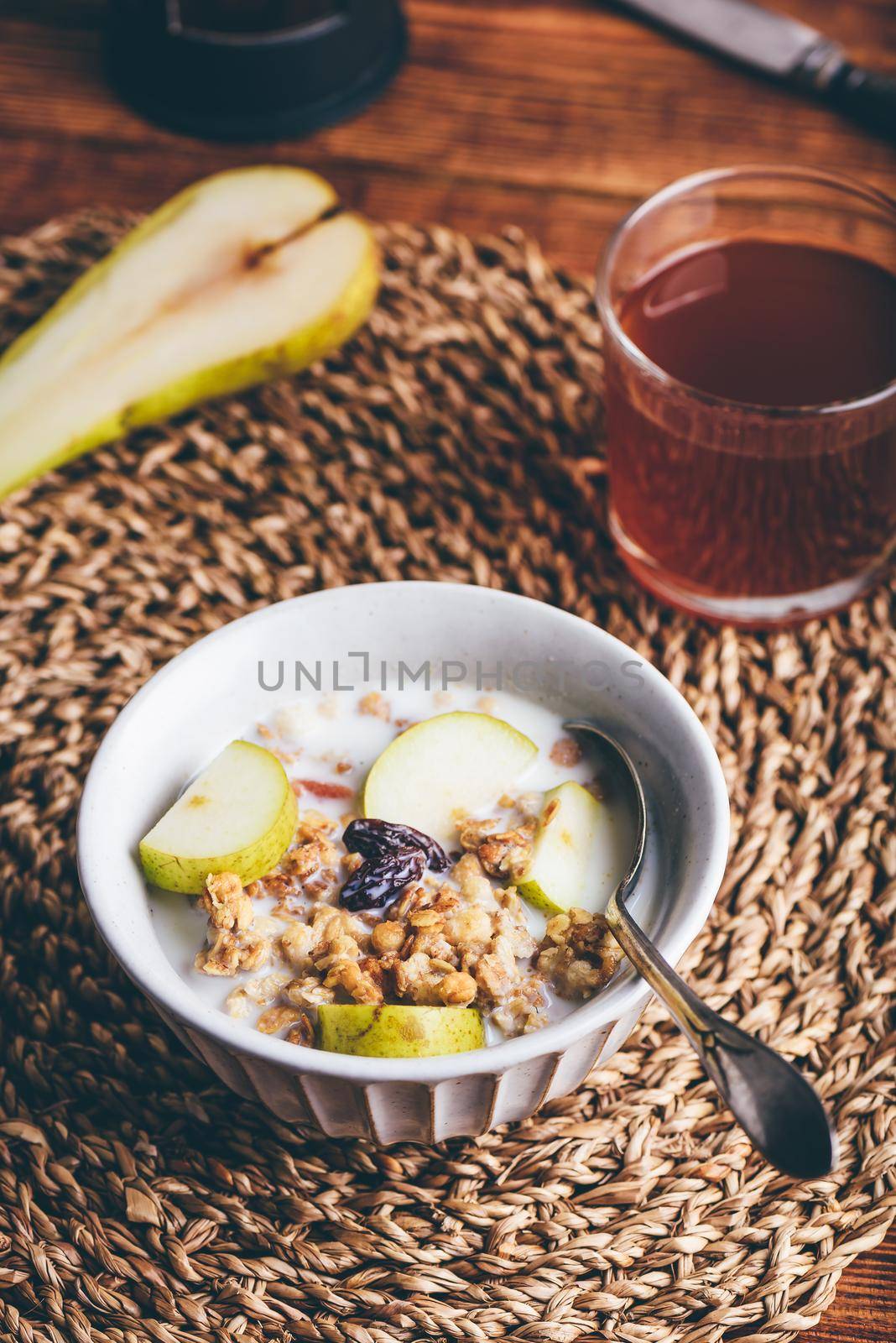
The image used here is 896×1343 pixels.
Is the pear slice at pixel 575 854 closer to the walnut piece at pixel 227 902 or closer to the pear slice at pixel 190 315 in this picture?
the walnut piece at pixel 227 902

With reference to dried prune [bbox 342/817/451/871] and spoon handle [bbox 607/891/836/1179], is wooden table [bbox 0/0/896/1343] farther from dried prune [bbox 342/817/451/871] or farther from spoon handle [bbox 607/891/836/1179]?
spoon handle [bbox 607/891/836/1179]

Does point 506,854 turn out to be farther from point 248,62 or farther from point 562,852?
point 248,62

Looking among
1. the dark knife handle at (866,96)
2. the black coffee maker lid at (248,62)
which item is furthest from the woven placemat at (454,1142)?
the dark knife handle at (866,96)

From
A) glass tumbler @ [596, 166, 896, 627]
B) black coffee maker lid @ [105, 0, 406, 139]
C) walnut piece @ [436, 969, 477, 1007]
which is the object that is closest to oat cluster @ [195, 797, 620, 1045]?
walnut piece @ [436, 969, 477, 1007]

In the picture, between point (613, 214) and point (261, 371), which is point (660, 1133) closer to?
point (261, 371)

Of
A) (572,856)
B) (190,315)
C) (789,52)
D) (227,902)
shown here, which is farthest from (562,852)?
(789,52)

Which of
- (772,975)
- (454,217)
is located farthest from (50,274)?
(772,975)
